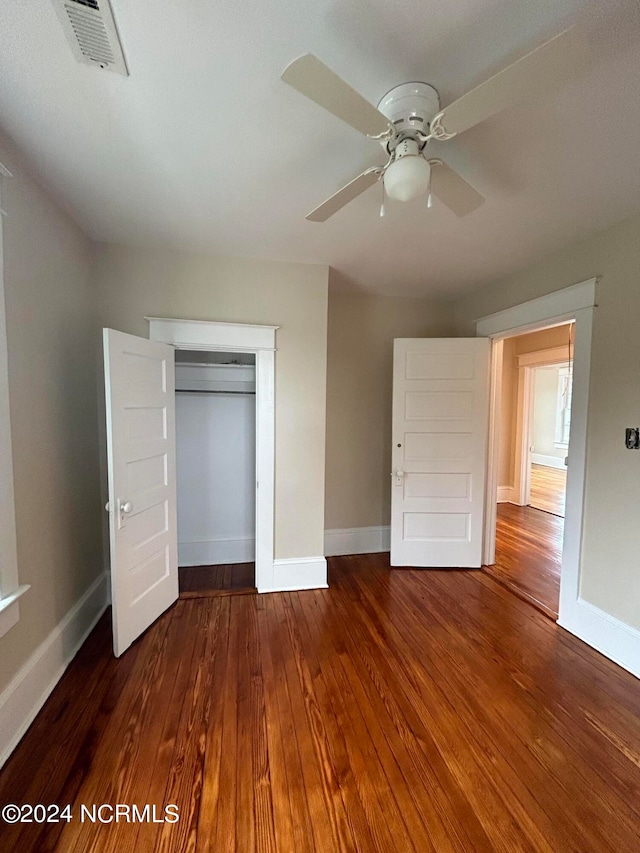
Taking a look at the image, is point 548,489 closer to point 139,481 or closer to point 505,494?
point 505,494

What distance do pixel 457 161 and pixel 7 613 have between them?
2751mm

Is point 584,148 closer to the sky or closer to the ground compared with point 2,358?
closer to the sky

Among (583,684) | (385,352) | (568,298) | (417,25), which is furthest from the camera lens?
(385,352)

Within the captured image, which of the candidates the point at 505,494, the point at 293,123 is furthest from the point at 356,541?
the point at 293,123

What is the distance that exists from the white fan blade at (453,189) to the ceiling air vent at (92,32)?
42.2 inches

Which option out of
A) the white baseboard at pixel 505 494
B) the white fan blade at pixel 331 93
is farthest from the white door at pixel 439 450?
the white baseboard at pixel 505 494

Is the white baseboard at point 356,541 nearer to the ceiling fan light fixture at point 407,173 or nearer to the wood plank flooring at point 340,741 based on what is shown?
the wood plank flooring at point 340,741

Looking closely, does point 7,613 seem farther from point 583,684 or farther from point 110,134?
point 583,684

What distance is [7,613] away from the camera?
1.49 meters

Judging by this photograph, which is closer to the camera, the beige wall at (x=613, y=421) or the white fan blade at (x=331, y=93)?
the white fan blade at (x=331, y=93)

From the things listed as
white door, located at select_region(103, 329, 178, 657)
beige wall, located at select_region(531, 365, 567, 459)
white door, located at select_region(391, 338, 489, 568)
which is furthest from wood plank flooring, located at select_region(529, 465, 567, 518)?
white door, located at select_region(103, 329, 178, 657)

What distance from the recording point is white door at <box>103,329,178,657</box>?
2047 mm

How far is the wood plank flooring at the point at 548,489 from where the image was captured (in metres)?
5.41

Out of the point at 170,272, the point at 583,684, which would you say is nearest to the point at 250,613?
the point at 583,684
